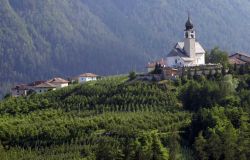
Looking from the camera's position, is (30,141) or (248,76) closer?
(30,141)

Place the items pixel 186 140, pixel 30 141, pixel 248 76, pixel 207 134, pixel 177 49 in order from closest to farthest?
pixel 207 134
pixel 186 140
pixel 30 141
pixel 248 76
pixel 177 49

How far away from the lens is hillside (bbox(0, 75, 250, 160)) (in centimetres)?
5691

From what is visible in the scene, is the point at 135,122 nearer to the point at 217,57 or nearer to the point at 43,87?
the point at 217,57

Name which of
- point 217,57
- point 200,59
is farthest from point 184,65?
point 217,57

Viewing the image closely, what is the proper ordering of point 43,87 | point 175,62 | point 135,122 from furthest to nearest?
1. point 43,87
2. point 175,62
3. point 135,122

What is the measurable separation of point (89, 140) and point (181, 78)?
21.3m

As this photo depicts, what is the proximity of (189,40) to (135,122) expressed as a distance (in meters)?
29.0

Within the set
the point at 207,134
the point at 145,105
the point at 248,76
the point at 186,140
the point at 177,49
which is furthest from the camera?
the point at 177,49

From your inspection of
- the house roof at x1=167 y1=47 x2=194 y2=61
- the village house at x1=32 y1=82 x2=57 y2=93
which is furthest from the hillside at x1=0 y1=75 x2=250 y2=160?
the village house at x1=32 y1=82 x2=57 y2=93

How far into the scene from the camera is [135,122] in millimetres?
67250

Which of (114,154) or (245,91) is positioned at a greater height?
(245,91)

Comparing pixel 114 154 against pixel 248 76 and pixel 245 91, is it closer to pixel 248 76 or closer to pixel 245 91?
pixel 245 91

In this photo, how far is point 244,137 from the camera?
189ft

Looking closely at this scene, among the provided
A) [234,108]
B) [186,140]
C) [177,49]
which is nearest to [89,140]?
[186,140]
